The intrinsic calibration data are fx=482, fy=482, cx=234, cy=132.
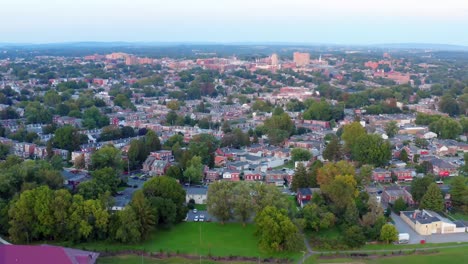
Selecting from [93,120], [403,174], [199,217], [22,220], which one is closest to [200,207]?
[199,217]

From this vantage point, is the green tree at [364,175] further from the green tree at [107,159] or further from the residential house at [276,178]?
the green tree at [107,159]

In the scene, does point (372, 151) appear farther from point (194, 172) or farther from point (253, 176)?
point (194, 172)

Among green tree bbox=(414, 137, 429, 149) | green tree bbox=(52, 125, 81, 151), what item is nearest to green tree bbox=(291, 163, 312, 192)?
green tree bbox=(414, 137, 429, 149)

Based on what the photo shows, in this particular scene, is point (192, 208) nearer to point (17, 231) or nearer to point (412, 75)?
point (17, 231)

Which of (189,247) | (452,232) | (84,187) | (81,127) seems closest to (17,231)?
(84,187)

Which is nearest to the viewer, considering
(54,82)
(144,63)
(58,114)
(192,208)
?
(192,208)

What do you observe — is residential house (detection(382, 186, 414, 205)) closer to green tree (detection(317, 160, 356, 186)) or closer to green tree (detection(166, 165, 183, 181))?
green tree (detection(317, 160, 356, 186))
